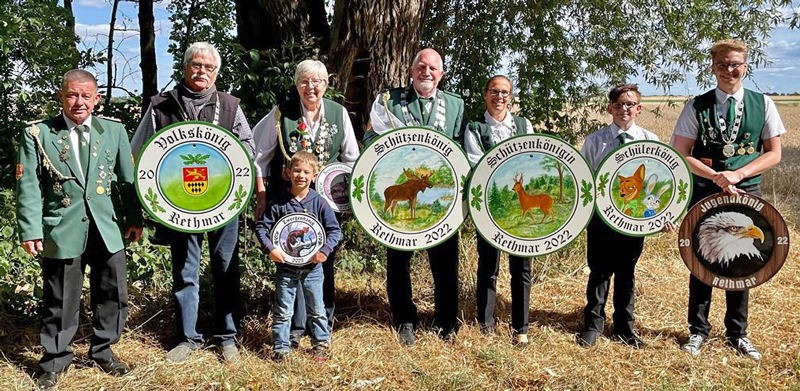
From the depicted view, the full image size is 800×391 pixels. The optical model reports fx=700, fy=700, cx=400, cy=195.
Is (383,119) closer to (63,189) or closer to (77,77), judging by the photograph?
(77,77)

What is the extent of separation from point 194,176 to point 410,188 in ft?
4.43

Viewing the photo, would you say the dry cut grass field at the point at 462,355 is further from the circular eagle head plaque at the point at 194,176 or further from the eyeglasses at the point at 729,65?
the eyeglasses at the point at 729,65

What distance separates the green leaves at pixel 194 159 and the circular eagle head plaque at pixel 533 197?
1686mm

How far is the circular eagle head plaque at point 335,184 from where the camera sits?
14.8 feet

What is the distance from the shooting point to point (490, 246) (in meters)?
4.88

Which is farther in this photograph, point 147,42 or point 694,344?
point 147,42

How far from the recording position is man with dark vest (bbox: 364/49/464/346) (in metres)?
4.55

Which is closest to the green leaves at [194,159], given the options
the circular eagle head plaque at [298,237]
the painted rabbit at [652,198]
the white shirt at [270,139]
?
the white shirt at [270,139]

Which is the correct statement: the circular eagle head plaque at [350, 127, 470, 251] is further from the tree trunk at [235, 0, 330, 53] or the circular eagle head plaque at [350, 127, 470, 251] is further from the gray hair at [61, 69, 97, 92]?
the tree trunk at [235, 0, 330, 53]

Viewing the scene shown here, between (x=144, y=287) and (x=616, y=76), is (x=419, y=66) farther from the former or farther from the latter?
(x=616, y=76)

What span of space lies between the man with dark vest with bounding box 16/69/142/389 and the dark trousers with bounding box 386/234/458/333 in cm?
170

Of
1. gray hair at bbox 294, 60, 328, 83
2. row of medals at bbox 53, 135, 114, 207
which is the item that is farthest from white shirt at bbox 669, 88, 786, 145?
row of medals at bbox 53, 135, 114, 207

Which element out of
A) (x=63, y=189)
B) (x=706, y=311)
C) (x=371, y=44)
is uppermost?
(x=371, y=44)

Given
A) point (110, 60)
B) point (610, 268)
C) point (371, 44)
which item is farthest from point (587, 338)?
point (110, 60)
